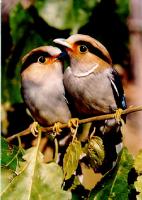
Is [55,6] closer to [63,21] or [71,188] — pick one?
[63,21]

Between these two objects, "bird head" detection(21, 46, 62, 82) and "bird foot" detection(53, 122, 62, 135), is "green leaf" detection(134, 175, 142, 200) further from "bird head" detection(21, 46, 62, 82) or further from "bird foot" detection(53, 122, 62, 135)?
"bird head" detection(21, 46, 62, 82)

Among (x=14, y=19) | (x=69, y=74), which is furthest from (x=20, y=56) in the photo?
(x=69, y=74)

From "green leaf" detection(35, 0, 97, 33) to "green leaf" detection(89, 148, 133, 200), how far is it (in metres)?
0.62

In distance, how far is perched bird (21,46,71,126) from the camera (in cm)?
153

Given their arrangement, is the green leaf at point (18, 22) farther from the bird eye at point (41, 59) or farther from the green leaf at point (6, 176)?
the green leaf at point (6, 176)

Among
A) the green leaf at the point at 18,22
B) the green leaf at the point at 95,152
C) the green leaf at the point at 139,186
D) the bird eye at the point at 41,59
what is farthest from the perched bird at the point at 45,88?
the green leaf at the point at 139,186

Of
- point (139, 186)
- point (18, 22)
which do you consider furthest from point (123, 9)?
point (139, 186)

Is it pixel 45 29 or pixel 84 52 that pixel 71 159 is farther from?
pixel 45 29

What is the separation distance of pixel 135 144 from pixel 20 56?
0.78 metres

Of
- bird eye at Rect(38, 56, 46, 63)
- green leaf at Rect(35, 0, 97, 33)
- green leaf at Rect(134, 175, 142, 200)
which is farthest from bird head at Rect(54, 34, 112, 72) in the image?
green leaf at Rect(134, 175, 142, 200)

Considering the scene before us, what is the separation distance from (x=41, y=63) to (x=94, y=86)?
0.19 m

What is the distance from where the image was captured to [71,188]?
4.28 feet

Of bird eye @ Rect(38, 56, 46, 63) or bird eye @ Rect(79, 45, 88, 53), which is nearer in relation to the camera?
bird eye @ Rect(79, 45, 88, 53)

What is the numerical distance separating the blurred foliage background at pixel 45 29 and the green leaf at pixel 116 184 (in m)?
0.62
